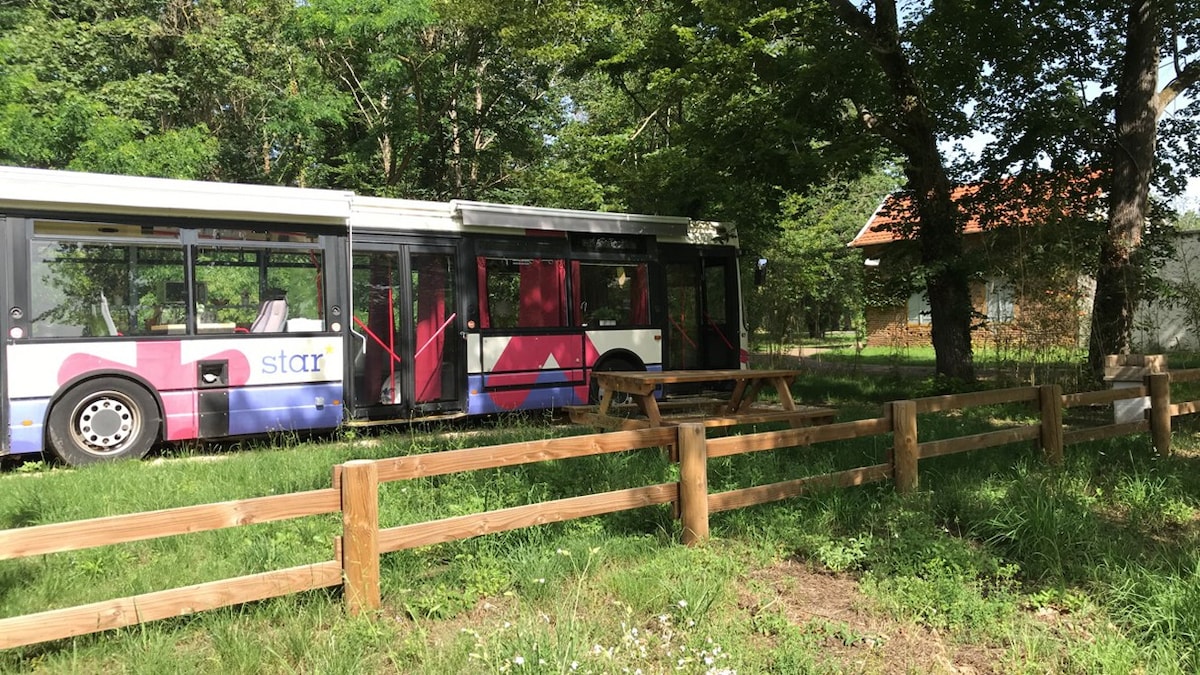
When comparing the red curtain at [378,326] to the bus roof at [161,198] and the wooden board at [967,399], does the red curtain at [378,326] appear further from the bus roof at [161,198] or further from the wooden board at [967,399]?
the wooden board at [967,399]

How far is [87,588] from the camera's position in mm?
4047

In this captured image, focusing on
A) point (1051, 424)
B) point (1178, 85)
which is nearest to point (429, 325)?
point (1051, 424)

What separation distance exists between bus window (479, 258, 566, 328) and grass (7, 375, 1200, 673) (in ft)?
14.2

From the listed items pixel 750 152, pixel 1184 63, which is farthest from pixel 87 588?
pixel 1184 63

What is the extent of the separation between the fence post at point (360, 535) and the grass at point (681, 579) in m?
0.14

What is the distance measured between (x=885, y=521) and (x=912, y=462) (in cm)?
87

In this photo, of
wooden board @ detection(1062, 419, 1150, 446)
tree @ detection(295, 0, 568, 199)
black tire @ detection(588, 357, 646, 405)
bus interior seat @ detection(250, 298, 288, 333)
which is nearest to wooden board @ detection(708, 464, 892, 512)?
wooden board @ detection(1062, 419, 1150, 446)

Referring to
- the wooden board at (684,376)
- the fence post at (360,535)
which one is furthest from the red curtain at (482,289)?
the fence post at (360,535)

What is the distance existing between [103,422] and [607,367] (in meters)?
6.28

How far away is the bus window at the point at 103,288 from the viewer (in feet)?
25.5

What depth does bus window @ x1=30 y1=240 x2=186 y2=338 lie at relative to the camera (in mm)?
7766

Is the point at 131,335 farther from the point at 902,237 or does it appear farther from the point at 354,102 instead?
the point at 354,102

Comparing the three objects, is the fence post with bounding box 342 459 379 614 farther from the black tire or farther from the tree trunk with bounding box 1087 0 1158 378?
the tree trunk with bounding box 1087 0 1158 378

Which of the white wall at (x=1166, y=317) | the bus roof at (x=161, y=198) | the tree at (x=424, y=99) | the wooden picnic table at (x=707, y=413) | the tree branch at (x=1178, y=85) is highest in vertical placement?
the tree at (x=424, y=99)
